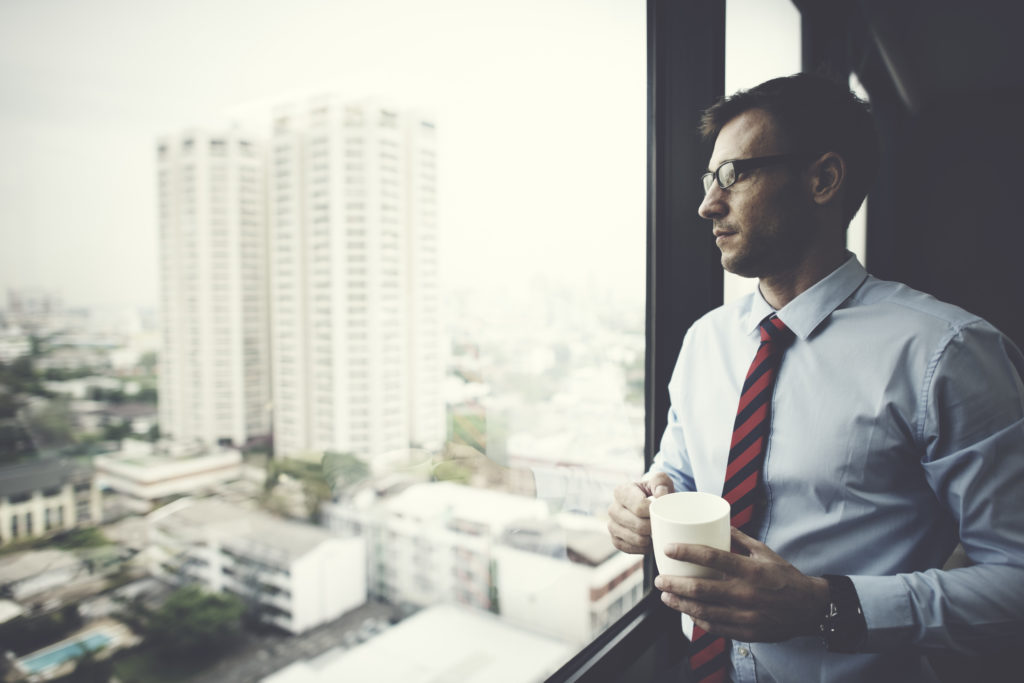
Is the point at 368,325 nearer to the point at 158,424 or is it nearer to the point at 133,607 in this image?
the point at 158,424

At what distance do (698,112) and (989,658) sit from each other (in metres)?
1.57

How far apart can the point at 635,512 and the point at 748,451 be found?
0.80ft

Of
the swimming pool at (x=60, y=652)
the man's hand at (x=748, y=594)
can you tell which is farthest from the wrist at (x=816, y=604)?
the swimming pool at (x=60, y=652)

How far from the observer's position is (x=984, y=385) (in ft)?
2.75

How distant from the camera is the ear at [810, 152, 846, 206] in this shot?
108cm

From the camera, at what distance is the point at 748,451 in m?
1.02

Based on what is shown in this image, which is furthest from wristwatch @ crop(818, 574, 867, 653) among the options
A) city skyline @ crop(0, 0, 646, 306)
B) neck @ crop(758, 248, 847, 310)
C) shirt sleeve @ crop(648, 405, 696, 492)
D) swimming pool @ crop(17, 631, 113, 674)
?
swimming pool @ crop(17, 631, 113, 674)

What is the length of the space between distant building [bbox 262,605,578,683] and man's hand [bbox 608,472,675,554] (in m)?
0.36

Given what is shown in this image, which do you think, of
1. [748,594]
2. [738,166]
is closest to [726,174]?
[738,166]

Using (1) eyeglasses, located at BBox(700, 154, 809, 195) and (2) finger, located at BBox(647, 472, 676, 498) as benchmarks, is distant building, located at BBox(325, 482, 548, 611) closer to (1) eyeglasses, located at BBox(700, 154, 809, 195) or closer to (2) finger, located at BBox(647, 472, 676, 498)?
(2) finger, located at BBox(647, 472, 676, 498)

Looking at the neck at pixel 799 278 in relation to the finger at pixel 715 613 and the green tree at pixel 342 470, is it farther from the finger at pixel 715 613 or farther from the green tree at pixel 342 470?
the green tree at pixel 342 470

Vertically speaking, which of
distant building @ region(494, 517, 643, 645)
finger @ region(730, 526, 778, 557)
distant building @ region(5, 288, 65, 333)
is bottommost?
distant building @ region(494, 517, 643, 645)

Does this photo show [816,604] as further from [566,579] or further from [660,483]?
[566,579]

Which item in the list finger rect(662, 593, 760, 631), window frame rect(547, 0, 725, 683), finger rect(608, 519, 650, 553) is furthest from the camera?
window frame rect(547, 0, 725, 683)
